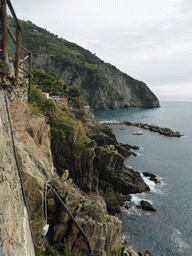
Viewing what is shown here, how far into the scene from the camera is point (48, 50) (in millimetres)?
137000

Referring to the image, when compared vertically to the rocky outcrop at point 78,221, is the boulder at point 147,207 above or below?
below

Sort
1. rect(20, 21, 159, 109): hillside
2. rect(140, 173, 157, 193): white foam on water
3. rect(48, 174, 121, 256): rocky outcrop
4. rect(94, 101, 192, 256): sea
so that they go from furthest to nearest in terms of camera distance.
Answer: rect(20, 21, 159, 109): hillside < rect(140, 173, 157, 193): white foam on water < rect(94, 101, 192, 256): sea < rect(48, 174, 121, 256): rocky outcrop

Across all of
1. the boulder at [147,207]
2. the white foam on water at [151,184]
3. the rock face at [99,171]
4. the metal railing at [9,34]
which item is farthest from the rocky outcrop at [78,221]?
the white foam on water at [151,184]

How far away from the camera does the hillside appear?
132250mm

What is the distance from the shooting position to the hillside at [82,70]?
434 ft

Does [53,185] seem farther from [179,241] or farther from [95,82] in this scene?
[95,82]

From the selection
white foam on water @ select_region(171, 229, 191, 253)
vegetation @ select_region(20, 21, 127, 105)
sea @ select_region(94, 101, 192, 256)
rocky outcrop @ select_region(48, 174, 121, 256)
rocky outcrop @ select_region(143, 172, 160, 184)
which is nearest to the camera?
rocky outcrop @ select_region(48, 174, 121, 256)

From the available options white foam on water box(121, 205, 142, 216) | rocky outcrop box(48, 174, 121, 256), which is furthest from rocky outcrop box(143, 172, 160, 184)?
rocky outcrop box(48, 174, 121, 256)

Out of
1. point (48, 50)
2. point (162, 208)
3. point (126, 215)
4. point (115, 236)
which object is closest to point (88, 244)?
point (115, 236)

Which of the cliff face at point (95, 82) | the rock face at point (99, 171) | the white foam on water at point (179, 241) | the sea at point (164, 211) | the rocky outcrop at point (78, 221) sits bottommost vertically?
the white foam on water at point (179, 241)

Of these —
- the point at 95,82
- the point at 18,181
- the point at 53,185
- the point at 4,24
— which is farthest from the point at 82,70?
the point at 18,181

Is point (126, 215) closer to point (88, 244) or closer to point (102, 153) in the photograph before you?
point (102, 153)

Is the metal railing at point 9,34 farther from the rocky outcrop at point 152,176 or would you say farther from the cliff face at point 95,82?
the cliff face at point 95,82

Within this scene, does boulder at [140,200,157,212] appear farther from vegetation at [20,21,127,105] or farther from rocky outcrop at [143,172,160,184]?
vegetation at [20,21,127,105]
